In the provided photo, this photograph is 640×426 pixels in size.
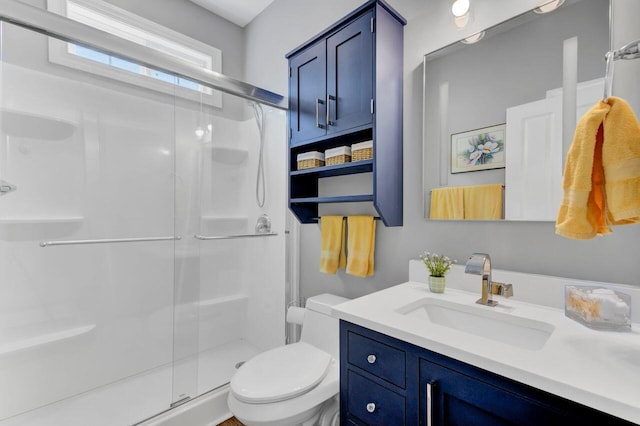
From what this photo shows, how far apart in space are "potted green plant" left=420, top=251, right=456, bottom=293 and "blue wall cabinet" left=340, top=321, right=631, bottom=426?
17.3 inches

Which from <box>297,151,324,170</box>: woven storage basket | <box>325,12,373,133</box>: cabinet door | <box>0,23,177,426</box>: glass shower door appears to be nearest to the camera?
<box>325,12,373,133</box>: cabinet door

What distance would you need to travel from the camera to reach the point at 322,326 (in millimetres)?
1600

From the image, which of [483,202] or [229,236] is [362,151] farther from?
[229,236]

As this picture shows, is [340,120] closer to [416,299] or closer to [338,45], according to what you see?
[338,45]

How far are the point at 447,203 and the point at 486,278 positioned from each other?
15.7 inches

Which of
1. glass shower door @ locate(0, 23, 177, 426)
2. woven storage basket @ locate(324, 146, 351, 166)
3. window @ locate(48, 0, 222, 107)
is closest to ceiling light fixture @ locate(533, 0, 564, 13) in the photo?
woven storage basket @ locate(324, 146, 351, 166)

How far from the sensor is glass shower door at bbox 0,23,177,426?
5.36 feet

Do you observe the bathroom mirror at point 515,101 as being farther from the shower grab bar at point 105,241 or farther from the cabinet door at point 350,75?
the shower grab bar at point 105,241

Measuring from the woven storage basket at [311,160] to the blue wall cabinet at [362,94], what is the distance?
4 centimetres

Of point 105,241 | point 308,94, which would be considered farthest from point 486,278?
point 105,241

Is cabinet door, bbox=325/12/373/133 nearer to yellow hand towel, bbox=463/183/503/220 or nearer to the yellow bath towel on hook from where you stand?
yellow hand towel, bbox=463/183/503/220

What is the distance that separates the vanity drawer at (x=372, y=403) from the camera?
2.87ft

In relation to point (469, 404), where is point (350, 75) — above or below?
above

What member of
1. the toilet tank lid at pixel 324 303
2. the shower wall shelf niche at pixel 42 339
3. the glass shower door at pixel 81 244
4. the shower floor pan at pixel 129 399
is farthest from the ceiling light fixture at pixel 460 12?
the shower wall shelf niche at pixel 42 339
